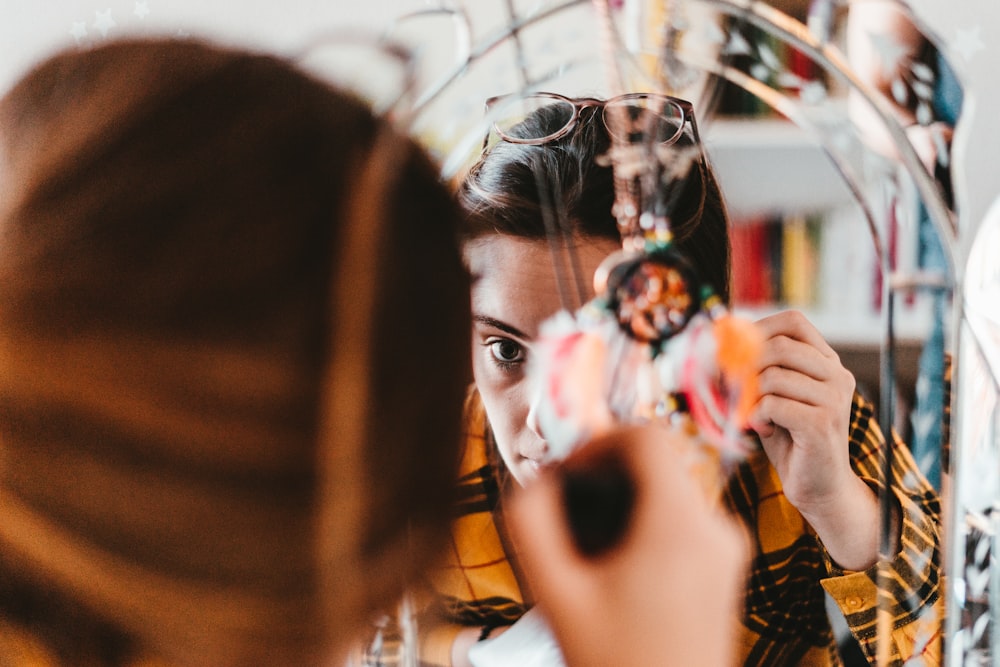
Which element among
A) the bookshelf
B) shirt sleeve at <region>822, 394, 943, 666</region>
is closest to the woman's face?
the bookshelf

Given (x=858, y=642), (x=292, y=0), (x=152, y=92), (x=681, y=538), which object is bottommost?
(x=858, y=642)

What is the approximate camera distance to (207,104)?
1.04ft

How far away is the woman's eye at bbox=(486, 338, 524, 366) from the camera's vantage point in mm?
532

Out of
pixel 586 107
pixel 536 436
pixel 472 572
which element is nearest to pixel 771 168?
pixel 586 107

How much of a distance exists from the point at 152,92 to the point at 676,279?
1.09 feet

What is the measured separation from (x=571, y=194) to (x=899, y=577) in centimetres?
35

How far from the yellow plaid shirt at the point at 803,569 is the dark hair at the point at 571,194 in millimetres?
126

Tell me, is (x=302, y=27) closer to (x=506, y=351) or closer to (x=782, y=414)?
(x=506, y=351)

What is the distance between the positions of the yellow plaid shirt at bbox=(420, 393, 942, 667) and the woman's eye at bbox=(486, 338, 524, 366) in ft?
0.10

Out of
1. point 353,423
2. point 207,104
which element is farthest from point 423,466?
point 207,104

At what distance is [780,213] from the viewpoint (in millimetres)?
540

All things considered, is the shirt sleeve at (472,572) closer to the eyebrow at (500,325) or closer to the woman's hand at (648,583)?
the eyebrow at (500,325)

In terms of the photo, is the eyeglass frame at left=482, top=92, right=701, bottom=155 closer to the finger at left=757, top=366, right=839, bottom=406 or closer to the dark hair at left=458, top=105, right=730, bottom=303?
the dark hair at left=458, top=105, right=730, bottom=303

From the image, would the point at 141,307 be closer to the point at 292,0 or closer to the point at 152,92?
the point at 152,92
